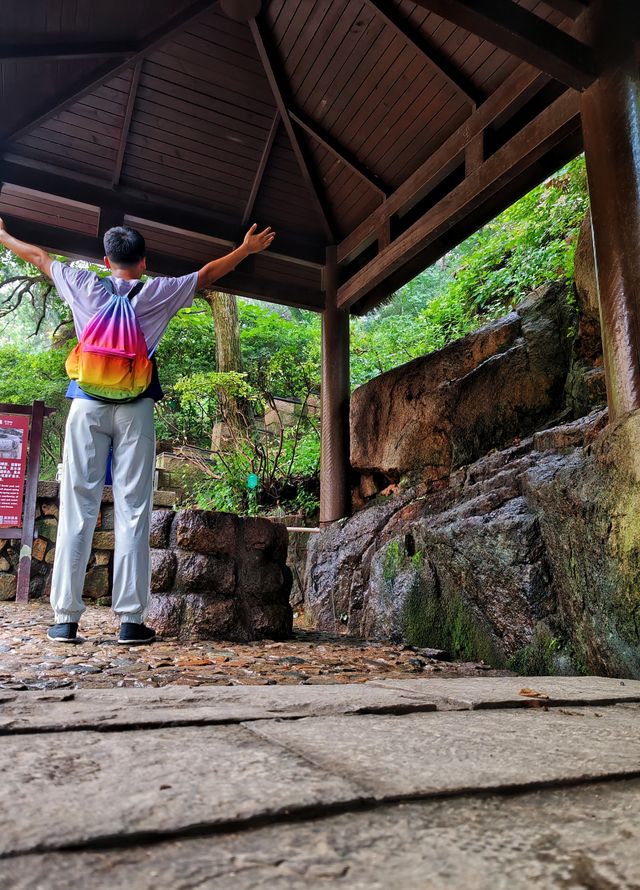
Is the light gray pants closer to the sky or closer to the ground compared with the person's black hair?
closer to the ground

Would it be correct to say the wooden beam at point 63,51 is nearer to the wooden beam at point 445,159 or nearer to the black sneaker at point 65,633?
the wooden beam at point 445,159

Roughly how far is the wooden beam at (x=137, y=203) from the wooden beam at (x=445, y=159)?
1.75ft

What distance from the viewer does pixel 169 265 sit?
6348 millimetres

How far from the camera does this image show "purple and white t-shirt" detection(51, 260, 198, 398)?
11.0 feet

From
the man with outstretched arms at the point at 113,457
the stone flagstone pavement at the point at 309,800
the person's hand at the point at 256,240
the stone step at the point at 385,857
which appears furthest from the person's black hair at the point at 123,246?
the stone step at the point at 385,857

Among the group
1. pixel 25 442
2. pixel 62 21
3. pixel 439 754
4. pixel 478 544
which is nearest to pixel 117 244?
pixel 62 21

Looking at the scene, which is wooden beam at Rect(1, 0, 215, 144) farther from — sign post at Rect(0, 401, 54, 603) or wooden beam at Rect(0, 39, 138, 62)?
sign post at Rect(0, 401, 54, 603)

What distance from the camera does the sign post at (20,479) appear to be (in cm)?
634

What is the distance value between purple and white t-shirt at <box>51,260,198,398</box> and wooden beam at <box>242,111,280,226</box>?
9.38 feet

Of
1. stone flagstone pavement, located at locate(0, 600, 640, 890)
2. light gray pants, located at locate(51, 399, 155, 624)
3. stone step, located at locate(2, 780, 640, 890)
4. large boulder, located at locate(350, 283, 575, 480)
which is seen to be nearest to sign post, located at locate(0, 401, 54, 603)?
light gray pants, located at locate(51, 399, 155, 624)

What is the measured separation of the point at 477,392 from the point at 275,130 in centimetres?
314

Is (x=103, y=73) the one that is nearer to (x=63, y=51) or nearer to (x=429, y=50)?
(x=63, y=51)

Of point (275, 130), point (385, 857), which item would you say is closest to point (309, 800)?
point (385, 857)

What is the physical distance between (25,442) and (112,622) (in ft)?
9.93
